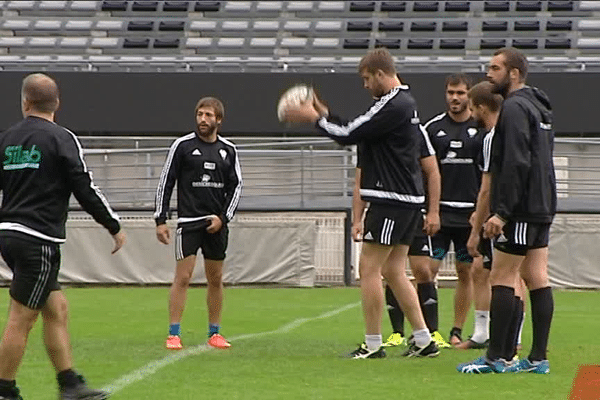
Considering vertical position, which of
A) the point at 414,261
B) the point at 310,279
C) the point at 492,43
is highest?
the point at 492,43

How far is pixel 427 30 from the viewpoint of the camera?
28.1 meters

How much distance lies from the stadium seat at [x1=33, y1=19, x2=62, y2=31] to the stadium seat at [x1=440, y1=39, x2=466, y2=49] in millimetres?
8666

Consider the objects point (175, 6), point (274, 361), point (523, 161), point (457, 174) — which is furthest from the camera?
point (175, 6)

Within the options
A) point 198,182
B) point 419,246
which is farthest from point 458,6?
point 198,182

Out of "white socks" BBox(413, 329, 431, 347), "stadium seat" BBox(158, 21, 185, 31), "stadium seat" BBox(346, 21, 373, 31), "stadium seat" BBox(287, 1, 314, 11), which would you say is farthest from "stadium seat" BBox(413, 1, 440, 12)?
"white socks" BBox(413, 329, 431, 347)

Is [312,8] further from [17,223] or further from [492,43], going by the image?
[17,223]

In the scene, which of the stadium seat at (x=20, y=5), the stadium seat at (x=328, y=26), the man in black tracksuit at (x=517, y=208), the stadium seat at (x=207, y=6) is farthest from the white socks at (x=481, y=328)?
the stadium seat at (x=20, y=5)

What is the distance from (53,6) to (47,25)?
132cm

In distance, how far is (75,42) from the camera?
93.6 ft

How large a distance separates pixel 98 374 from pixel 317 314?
228 inches

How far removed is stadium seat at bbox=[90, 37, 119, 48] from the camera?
2817 cm

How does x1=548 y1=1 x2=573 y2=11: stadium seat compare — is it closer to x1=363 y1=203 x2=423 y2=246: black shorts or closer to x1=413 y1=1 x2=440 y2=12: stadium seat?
x1=413 y1=1 x2=440 y2=12: stadium seat

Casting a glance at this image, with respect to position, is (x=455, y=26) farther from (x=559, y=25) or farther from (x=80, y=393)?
(x=80, y=393)

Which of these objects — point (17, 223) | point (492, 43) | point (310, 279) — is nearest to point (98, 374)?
point (17, 223)
